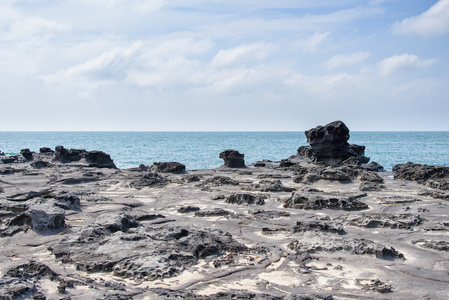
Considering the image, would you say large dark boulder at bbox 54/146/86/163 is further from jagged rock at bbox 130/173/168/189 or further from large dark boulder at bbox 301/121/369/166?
large dark boulder at bbox 301/121/369/166

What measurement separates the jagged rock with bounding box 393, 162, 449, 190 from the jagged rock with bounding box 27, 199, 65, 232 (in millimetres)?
10802

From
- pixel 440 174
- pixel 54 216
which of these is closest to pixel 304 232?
pixel 54 216

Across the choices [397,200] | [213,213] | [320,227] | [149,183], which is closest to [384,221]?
[320,227]

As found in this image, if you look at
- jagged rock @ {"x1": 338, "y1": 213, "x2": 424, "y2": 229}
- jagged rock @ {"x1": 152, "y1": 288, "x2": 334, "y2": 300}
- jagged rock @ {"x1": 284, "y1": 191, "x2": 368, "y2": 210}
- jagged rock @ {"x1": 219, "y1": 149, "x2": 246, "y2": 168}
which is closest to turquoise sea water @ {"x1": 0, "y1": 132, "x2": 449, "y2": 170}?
jagged rock @ {"x1": 219, "y1": 149, "x2": 246, "y2": 168}

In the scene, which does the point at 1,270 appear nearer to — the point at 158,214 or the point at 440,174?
the point at 158,214

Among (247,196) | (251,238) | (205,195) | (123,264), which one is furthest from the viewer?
(205,195)

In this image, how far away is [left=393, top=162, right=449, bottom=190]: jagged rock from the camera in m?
12.6

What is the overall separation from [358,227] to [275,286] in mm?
3330

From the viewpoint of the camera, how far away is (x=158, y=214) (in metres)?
8.09

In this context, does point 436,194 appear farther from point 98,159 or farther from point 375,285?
point 98,159

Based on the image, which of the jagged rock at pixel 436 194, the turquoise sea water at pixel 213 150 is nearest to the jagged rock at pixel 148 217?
the jagged rock at pixel 436 194

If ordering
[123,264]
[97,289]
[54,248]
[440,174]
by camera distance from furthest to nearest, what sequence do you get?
[440,174] → [54,248] → [123,264] → [97,289]

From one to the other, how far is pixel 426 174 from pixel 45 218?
12.8 m

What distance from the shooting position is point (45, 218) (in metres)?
6.45
